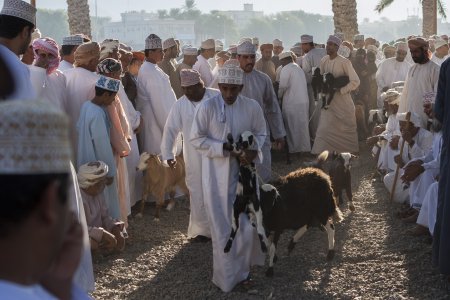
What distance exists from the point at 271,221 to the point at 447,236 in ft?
4.28

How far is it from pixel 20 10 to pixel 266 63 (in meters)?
8.50

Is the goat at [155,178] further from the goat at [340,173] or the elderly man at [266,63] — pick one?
the elderly man at [266,63]

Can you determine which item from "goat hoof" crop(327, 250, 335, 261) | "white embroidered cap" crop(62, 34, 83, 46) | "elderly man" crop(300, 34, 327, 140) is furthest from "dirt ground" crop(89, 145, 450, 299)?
"elderly man" crop(300, 34, 327, 140)

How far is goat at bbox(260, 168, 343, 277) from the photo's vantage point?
5.50 m

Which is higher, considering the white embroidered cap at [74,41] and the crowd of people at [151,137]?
the white embroidered cap at [74,41]

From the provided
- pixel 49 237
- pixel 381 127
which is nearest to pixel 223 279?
pixel 49 237

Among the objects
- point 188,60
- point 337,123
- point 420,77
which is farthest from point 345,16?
point 420,77

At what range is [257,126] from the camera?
212 inches

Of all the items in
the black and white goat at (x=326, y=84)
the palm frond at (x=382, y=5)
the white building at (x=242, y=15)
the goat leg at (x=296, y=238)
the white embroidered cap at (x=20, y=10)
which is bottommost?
the goat leg at (x=296, y=238)

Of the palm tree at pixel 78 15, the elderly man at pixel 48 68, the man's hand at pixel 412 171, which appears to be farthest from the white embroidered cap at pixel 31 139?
the palm tree at pixel 78 15

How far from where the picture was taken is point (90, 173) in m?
5.79

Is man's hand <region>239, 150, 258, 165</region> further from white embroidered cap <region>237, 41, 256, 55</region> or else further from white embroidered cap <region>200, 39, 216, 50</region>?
white embroidered cap <region>200, 39, 216, 50</region>

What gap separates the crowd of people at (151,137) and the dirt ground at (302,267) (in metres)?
0.19

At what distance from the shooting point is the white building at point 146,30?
105750 mm
